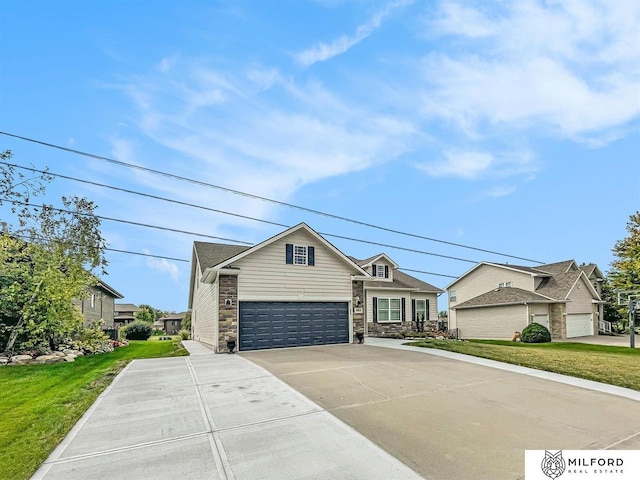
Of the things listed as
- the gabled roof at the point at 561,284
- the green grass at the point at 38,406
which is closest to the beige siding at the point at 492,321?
the gabled roof at the point at 561,284

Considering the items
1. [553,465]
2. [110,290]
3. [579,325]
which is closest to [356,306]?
[553,465]

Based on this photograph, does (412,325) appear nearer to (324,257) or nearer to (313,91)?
(324,257)

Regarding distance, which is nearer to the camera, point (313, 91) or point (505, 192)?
point (313, 91)

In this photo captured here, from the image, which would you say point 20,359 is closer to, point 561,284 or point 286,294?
point 286,294

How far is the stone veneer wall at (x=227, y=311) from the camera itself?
14199 millimetres

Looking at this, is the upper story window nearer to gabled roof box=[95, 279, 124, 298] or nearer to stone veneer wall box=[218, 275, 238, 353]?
stone veneer wall box=[218, 275, 238, 353]

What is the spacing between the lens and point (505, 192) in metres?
23.4

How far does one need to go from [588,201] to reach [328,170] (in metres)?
17.4

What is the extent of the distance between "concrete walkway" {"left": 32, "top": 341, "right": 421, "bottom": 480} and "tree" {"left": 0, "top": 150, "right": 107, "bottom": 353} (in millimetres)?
9007

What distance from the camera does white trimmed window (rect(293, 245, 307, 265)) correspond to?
16.4 meters

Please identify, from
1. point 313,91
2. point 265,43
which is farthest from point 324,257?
point 265,43

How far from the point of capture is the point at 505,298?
26.7m

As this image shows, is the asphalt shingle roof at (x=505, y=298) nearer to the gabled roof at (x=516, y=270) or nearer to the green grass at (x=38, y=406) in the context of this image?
the gabled roof at (x=516, y=270)

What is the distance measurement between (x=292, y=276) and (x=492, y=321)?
61.7 ft
